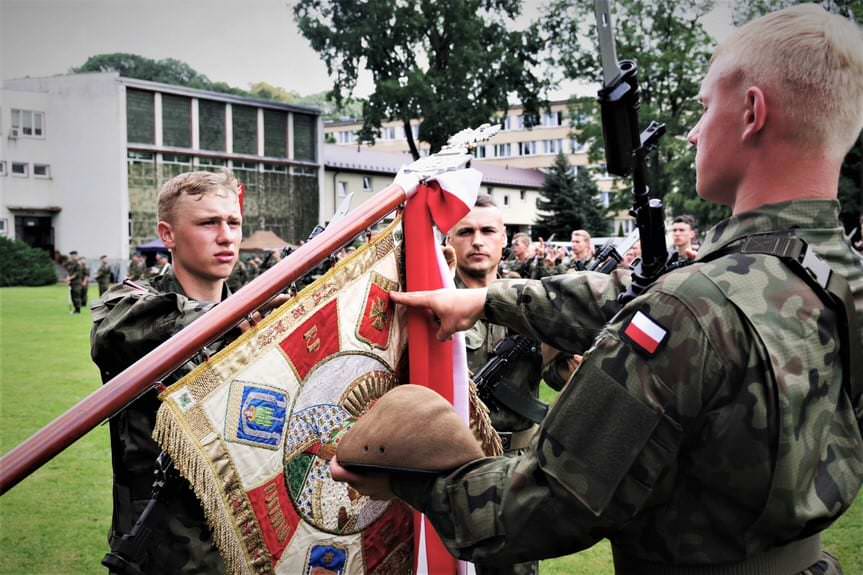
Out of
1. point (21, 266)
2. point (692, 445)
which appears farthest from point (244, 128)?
point (692, 445)

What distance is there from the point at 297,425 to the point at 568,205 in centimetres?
5166

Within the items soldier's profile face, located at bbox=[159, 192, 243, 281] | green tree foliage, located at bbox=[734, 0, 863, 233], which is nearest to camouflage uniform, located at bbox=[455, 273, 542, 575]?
soldier's profile face, located at bbox=[159, 192, 243, 281]

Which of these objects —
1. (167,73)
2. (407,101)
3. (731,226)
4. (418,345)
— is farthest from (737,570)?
(167,73)

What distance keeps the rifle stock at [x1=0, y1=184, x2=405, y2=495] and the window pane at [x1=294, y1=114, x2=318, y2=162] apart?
47488 mm

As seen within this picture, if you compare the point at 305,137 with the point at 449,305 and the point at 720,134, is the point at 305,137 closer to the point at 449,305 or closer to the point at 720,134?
the point at 449,305

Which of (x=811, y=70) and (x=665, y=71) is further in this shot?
(x=665, y=71)

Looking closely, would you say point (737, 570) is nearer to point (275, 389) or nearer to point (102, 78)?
point (275, 389)

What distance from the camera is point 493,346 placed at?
4305 mm

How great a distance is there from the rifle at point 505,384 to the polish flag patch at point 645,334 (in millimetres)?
2621

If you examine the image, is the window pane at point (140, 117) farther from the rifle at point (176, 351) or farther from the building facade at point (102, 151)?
the rifle at point (176, 351)

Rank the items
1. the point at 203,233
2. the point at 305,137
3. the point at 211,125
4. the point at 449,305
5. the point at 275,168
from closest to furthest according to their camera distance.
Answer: the point at 449,305
the point at 203,233
the point at 211,125
the point at 275,168
the point at 305,137

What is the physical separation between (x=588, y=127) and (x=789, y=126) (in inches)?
1378

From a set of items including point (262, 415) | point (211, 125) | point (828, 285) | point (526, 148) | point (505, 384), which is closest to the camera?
point (828, 285)

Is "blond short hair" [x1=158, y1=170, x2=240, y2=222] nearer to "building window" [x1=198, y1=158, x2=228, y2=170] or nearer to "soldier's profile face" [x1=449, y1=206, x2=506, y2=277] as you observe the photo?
"soldier's profile face" [x1=449, y1=206, x2=506, y2=277]
